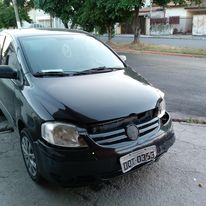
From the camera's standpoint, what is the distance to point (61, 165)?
3.04m

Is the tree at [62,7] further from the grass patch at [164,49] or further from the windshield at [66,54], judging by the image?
the windshield at [66,54]

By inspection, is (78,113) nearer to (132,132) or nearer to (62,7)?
(132,132)

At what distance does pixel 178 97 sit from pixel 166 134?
4135 millimetres

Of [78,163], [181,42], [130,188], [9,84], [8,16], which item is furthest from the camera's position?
[8,16]

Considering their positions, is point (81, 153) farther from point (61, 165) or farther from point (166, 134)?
point (166, 134)

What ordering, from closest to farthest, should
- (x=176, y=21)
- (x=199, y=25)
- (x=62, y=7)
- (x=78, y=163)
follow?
(x=78, y=163) < (x=62, y=7) < (x=199, y=25) < (x=176, y=21)

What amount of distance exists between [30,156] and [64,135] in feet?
2.59

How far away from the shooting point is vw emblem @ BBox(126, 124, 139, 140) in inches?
127

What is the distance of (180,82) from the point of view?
30.5ft

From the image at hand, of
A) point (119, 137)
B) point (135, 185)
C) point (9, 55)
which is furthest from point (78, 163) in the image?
point (9, 55)

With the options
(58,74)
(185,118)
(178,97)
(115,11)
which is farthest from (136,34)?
(58,74)

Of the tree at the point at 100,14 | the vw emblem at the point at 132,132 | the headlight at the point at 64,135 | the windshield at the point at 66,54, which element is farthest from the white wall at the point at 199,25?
the headlight at the point at 64,135

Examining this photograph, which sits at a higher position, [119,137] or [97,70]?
[97,70]

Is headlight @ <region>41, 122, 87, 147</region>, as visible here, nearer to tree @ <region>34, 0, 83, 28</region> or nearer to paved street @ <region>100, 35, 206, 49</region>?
tree @ <region>34, 0, 83, 28</region>
